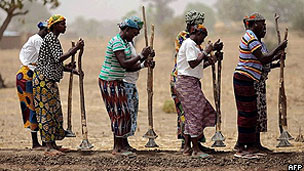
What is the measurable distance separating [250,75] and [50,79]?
8.39ft

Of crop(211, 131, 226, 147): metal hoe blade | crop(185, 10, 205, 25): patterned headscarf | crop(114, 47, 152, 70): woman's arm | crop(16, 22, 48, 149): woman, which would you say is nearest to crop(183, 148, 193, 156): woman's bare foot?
crop(211, 131, 226, 147): metal hoe blade

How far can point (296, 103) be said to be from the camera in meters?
13.2

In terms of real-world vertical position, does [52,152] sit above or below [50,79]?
below

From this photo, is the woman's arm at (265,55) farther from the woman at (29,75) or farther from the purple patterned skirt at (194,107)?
the woman at (29,75)

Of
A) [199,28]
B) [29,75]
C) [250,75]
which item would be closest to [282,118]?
[250,75]

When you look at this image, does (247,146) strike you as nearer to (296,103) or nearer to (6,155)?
(6,155)

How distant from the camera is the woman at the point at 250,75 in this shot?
569 cm

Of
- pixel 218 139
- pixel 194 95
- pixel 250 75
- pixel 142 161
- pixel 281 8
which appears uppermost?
pixel 281 8

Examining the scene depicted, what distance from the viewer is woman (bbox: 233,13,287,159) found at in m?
5.69

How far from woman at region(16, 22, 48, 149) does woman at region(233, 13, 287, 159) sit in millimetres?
2740

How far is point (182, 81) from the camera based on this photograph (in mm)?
5961

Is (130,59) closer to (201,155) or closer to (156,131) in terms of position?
(201,155)

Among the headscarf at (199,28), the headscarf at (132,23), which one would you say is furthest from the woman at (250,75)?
the headscarf at (132,23)

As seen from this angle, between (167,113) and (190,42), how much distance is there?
268 inches
